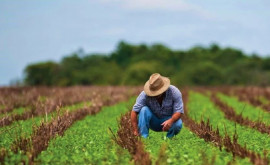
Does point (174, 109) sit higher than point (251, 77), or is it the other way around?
point (174, 109)

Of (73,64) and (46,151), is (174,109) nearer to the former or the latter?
(46,151)

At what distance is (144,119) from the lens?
841 cm

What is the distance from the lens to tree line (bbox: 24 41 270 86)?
75.4 meters

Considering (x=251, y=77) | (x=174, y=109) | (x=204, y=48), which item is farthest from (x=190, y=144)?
(x=204, y=48)

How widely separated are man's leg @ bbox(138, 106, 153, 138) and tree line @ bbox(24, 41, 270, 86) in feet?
182

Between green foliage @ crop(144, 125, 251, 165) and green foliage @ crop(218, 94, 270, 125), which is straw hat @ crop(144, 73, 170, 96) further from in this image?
green foliage @ crop(218, 94, 270, 125)

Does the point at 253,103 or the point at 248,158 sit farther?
the point at 253,103

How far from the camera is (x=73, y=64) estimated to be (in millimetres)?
85438

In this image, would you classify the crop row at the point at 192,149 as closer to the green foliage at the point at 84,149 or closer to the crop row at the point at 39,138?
the green foliage at the point at 84,149

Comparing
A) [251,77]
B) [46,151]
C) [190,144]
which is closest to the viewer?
[46,151]

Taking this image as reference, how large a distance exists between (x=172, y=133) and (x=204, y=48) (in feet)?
345

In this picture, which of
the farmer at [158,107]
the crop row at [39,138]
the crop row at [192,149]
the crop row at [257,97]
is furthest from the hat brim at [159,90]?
the crop row at [257,97]

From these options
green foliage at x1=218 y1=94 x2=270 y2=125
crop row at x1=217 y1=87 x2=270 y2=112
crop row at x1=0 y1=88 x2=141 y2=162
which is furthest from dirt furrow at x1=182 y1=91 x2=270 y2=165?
crop row at x1=217 y1=87 x2=270 y2=112

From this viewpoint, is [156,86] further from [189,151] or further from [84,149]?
[84,149]
